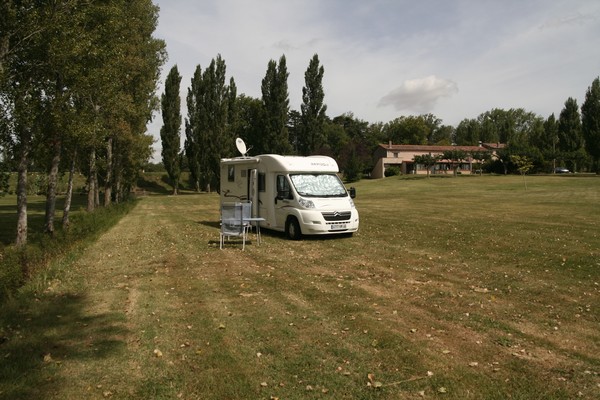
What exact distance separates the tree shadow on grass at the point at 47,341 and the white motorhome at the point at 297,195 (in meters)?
7.69

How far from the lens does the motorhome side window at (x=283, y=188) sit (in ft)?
48.6

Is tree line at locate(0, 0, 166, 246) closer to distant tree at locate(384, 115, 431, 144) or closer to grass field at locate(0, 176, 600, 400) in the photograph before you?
grass field at locate(0, 176, 600, 400)

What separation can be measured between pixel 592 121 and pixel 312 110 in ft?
135

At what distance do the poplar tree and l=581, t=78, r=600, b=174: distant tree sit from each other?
39173mm

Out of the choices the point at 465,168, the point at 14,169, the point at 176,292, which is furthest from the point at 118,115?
the point at 465,168

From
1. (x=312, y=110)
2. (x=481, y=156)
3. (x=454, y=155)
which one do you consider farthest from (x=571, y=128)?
(x=312, y=110)

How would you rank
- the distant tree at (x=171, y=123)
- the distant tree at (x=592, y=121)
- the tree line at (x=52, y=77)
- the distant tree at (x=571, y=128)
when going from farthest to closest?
the distant tree at (x=571, y=128), the distant tree at (x=592, y=121), the distant tree at (x=171, y=123), the tree line at (x=52, y=77)

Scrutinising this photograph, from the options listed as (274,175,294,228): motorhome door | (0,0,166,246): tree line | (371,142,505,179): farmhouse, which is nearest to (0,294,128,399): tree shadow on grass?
(274,175,294,228): motorhome door

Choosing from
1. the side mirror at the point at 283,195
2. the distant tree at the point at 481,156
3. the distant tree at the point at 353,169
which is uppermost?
the distant tree at the point at 481,156

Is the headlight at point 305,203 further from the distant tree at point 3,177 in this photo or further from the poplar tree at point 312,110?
the poplar tree at point 312,110

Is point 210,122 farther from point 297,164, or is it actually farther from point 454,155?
point 297,164

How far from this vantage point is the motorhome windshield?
14.7 m

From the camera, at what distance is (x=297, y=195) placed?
14.4 meters

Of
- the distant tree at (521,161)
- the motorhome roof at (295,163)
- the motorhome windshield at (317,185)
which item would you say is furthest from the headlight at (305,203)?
the distant tree at (521,161)
